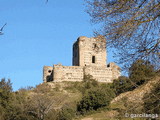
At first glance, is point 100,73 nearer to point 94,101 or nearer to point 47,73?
point 47,73

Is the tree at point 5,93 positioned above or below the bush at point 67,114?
above

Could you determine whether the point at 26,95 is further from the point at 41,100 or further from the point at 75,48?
the point at 75,48

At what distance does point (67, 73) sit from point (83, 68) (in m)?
2.62

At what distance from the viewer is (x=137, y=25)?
6.74 meters

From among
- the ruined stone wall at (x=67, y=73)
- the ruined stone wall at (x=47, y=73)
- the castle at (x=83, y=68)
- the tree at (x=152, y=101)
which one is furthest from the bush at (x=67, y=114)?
the ruined stone wall at (x=47, y=73)

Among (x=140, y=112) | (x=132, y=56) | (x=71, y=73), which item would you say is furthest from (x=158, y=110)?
(x=71, y=73)

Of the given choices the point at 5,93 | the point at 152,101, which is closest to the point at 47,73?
the point at 5,93

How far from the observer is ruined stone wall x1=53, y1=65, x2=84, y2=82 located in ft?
141

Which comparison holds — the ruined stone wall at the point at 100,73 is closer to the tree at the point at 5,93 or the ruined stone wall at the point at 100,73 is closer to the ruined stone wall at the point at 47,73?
the ruined stone wall at the point at 47,73

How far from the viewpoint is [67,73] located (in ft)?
142

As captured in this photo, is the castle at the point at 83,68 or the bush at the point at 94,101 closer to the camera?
the bush at the point at 94,101

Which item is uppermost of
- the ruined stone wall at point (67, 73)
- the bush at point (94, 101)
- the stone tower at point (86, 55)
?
the stone tower at point (86, 55)

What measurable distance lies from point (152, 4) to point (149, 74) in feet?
6.82

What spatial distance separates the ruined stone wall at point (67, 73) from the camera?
43031mm
